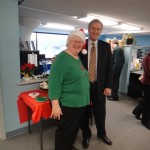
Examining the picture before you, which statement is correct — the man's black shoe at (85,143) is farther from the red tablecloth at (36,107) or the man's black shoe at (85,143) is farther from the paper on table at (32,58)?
the paper on table at (32,58)

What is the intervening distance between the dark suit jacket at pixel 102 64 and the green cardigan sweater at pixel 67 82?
364mm

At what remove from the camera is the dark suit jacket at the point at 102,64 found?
181cm

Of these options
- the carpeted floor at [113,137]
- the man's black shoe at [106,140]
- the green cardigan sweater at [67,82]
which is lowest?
the carpeted floor at [113,137]

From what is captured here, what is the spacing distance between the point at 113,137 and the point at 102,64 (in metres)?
1.20

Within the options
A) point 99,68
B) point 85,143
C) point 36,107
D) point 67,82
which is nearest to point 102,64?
point 99,68

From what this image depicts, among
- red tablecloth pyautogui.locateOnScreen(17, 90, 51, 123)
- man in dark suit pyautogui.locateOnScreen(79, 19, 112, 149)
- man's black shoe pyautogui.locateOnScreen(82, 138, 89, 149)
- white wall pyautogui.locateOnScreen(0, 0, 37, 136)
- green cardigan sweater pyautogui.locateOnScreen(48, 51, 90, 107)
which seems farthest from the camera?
man's black shoe pyautogui.locateOnScreen(82, 138, 89, 149)

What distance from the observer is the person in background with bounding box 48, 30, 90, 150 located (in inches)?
52.7

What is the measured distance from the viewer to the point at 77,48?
1.43 meters

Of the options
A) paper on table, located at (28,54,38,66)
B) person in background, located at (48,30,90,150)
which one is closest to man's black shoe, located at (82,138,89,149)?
person in background, located at (48,30,90,150)

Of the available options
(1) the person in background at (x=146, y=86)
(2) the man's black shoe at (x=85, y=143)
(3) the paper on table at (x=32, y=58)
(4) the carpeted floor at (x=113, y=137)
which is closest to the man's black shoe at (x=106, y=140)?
(4) the carpeted floor at (x=113, y=137)

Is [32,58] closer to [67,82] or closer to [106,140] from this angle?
[67,82]

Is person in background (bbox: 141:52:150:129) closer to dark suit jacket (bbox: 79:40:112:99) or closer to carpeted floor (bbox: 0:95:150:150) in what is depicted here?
carpeted floor (bbox: 0:95:150:150)

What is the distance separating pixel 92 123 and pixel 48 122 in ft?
Result: 2.59

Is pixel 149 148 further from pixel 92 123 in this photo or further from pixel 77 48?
pixel 77 48
